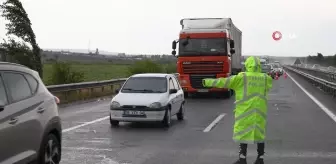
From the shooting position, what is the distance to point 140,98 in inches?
523

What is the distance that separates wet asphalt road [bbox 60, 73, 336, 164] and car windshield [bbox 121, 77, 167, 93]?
3.02ft

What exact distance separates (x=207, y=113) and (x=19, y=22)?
28.3ft

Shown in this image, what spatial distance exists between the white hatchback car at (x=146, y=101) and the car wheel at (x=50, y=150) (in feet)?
18.5

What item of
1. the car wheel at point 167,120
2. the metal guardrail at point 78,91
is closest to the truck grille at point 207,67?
the metal guardrail at point 78,91

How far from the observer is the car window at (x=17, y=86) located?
19.9 ft

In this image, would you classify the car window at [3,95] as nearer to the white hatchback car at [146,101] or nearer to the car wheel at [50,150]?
the car wheel at [50,150]

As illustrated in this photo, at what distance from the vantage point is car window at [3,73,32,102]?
6.08 metres

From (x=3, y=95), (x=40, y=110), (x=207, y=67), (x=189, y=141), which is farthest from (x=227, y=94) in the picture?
(x=3, y=95)

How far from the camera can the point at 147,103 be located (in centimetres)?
1302

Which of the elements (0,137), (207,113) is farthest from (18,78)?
(207,113)

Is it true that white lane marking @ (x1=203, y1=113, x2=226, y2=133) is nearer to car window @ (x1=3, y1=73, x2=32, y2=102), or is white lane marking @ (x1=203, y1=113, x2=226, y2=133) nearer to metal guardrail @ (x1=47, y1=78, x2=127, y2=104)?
metal guardrail @ (x1=47, y1=78, x2=127, y2=104)

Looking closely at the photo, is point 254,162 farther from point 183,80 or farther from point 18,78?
point 183,80

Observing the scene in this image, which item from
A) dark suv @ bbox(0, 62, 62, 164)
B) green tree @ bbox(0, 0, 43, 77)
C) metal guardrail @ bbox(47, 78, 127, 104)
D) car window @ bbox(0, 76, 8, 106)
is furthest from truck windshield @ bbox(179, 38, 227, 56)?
car window @ bbox(0, 76, 8, 106)

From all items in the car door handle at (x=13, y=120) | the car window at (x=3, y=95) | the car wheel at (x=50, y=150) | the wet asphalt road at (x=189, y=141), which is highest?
the car window at (x=3, y=95)
